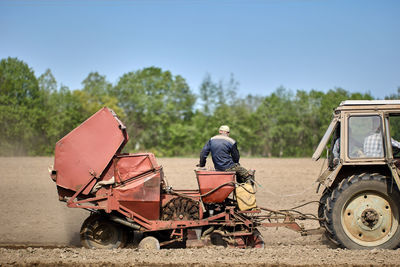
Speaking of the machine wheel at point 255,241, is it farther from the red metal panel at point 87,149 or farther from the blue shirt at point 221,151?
the red metal panel at point 87,149

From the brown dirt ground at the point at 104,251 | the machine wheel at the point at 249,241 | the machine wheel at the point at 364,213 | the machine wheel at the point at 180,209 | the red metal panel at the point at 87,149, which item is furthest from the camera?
the machine wheel at the point at 180,209

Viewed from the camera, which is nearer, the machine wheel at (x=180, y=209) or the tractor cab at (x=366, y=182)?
the tractor cab at (x=366, y=182)

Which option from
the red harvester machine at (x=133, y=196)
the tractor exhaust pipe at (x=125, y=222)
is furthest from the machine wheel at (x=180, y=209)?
the tractor exhaust pipe at (x=125, y=222)

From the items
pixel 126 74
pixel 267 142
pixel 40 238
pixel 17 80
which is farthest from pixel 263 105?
pixel 40 238

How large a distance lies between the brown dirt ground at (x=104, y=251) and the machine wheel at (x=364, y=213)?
36cm

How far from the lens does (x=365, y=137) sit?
7363 mm

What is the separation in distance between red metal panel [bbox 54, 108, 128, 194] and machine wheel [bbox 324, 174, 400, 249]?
4283 mm

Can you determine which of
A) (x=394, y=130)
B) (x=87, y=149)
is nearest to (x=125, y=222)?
(x=87, y=149)

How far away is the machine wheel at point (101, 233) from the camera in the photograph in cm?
767

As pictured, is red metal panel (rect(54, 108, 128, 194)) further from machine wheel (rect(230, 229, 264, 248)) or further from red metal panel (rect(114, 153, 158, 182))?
machine wheel (rect(230, 229, 264, 248))

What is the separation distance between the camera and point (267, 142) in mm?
51281

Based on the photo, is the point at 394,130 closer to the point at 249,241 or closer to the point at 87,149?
the point at 249,241

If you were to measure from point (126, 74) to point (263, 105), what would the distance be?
790 inches

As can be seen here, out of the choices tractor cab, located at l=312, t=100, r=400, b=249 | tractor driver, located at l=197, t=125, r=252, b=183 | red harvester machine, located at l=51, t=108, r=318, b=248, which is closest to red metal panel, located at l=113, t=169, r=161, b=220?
red harvester machine, located at l=51, t=108, r=318, b=248
